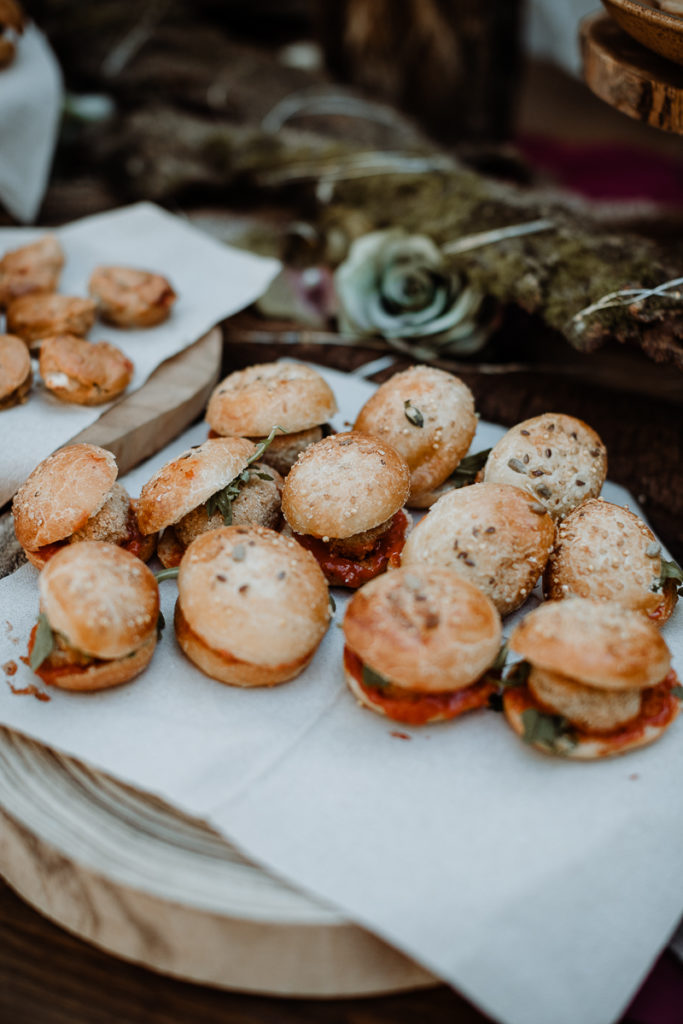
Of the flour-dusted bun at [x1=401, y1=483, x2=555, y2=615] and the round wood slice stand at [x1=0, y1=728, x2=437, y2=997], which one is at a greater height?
the flour-dusted bun at [x1=401, y1=483, x2=555, y2=615]

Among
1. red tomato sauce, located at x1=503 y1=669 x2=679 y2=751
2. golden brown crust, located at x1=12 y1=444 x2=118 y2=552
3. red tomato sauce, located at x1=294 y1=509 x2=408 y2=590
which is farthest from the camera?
red tomato sauce, located at x1=294 y1=509 x2=408 y2=590

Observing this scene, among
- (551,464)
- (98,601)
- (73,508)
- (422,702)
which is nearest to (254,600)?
(98,601)

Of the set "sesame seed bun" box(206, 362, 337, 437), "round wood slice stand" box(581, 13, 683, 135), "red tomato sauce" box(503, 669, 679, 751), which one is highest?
"round wood slice stand" box(581, 13, 683, 135)

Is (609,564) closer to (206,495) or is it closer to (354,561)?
(354,561)

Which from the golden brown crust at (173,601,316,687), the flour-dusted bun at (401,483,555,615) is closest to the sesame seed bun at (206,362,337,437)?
the flour-dusted bun at (401,483,555,615)

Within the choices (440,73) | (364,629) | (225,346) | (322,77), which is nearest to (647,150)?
(440,73)

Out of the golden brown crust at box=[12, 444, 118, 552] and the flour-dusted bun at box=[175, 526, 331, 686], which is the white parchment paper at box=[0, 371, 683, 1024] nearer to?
the flour-dusted bun at box=[175, 526, 331, 686]
